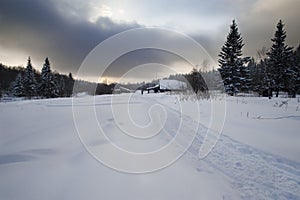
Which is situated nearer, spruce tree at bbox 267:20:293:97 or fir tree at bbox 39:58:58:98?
spruce tree at bbox 267:20:293:97

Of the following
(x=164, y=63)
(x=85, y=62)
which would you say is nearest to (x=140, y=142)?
(x=85, y=62)

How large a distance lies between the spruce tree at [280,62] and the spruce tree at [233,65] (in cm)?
493

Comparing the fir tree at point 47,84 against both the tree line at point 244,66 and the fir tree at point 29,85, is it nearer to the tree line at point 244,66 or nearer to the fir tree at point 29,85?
the fir tree at point 29,85

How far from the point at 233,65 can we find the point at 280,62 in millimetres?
7905

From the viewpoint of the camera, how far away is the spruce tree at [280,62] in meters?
30.0

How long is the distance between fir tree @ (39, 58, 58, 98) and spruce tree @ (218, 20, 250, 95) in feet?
118

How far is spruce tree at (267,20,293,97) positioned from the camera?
98.5ft

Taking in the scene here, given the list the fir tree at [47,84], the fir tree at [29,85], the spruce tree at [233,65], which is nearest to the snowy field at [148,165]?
the spruce tree at [233,65]

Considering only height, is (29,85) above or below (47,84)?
below

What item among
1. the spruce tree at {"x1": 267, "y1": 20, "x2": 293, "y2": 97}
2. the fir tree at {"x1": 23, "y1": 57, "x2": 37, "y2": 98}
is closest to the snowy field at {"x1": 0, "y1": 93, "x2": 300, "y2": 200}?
the spruce tree at {"x1": 267, "y1": 20, "x2": 293, "y2": 97}

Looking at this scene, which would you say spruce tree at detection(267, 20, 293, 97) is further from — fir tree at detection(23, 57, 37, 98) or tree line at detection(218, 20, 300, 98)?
fir tree at detection(23, 57, 37, 98)

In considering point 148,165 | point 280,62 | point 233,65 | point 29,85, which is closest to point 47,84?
point 29,85

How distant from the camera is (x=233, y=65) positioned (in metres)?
28.5

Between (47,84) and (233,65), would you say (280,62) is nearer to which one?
(233,65)
